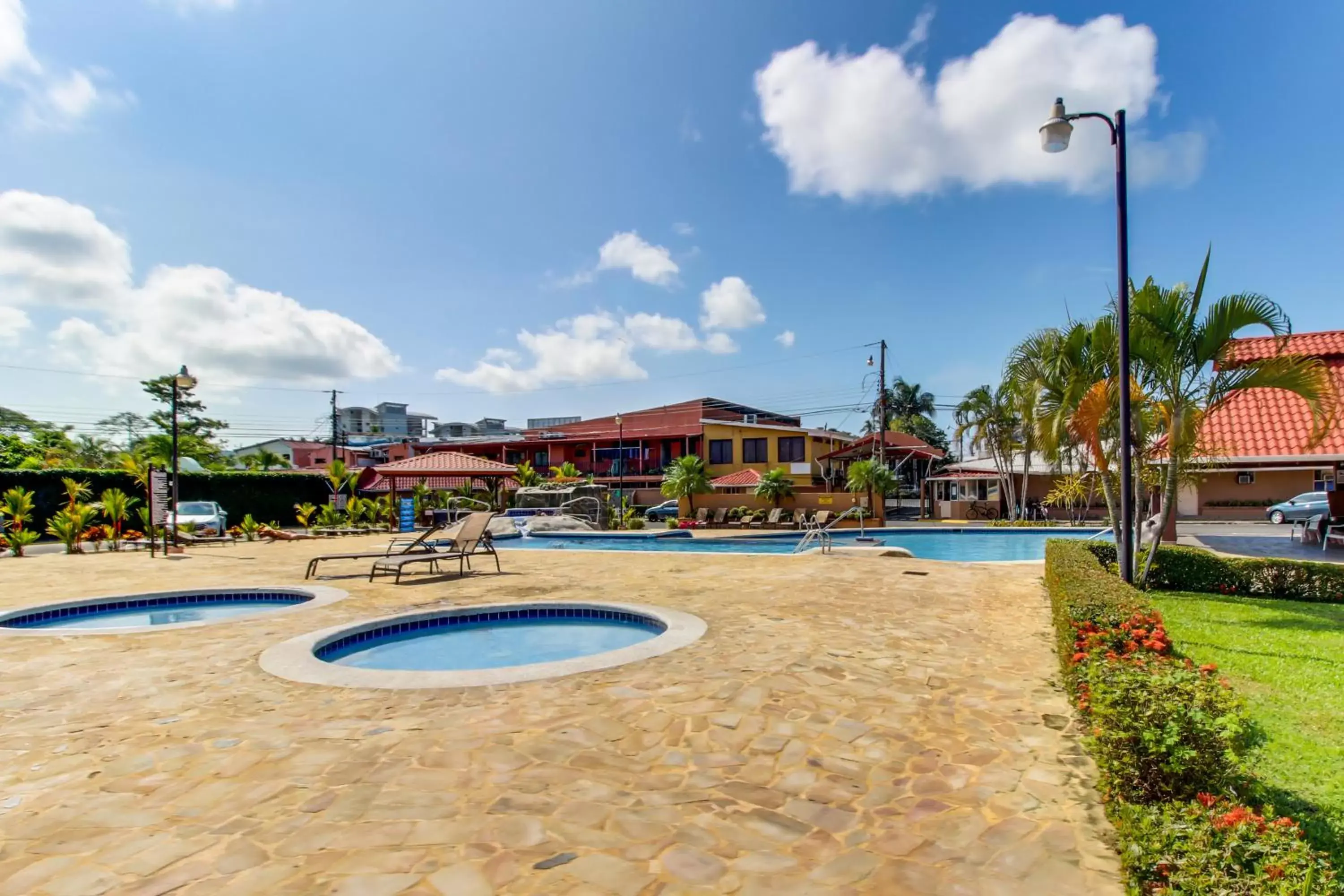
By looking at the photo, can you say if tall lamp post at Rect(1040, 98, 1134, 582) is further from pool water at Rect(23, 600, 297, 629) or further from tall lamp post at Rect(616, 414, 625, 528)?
tall lamp post at Rect(616, 414, 625, 528)

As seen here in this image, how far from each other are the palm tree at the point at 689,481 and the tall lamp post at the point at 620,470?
2475 millimetres

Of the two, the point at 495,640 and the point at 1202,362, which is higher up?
the point at 1202,362

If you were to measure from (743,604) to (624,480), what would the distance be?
3428 cm

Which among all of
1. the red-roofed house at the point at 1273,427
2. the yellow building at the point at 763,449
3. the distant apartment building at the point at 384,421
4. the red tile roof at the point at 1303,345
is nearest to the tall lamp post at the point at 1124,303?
the red-roofed house at the point at 1273,427

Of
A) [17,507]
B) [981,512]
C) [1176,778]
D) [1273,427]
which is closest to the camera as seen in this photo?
[1176,778]

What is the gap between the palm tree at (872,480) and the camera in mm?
26219

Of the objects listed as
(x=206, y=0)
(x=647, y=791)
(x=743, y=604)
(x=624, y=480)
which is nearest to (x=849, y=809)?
(x=647, y=791)

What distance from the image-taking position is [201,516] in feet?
72.7

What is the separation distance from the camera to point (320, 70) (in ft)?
40.1

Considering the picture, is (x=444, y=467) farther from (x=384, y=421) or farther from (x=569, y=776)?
(x=384, y=421)

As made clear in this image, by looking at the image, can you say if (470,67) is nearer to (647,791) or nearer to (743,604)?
(743,604)

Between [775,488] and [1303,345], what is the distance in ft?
59.4

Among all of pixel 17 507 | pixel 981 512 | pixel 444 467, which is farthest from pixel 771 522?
pixel 17 507

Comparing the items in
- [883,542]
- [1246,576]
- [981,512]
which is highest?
[1246,576]
